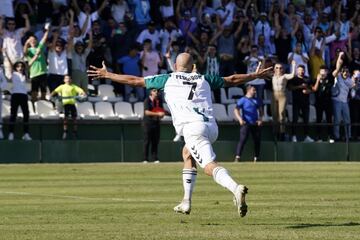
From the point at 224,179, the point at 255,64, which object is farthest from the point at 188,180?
the point at 255,64

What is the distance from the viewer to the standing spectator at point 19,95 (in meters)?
30.5

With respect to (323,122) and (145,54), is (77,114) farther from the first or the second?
(323,122)

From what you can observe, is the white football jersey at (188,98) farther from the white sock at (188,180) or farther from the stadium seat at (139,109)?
the stadium seat at (139,109)

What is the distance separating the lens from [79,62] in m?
32.5

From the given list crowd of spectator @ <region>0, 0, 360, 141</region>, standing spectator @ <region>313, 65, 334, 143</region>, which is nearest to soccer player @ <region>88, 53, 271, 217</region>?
crowd of spectator @ <region>0, 0, 360, 141</region>

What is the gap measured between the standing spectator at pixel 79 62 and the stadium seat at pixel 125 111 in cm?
126

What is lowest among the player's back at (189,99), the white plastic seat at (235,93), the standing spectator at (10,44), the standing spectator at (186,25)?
the white plastic seat at (235,93)

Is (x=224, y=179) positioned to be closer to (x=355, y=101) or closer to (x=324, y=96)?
(x=324, y=96)

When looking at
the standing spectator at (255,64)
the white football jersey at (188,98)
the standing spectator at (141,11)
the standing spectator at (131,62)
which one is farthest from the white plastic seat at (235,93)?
the white football jersey at (188,98)

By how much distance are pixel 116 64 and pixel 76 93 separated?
2.44 meters

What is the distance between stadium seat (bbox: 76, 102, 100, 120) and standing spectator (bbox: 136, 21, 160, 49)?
2.49m

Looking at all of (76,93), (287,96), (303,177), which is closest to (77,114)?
(76,93)

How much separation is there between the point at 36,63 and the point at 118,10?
3.87 metres

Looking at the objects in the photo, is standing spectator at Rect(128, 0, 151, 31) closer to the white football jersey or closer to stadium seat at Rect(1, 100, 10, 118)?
stadium seat at Rect(1, 100, 10, 118)
